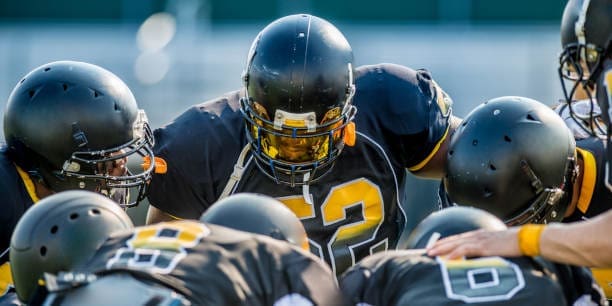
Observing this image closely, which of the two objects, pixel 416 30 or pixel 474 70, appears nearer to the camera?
pixel 474 70

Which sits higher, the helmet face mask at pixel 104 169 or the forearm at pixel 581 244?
the forearm at pixel 581 244

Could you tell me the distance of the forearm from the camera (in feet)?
9.93

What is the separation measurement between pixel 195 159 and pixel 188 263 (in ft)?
4.74

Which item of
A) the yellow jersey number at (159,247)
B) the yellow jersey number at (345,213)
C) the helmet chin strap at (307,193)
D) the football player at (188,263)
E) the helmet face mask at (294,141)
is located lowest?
the yellow jersey number at (345,213)

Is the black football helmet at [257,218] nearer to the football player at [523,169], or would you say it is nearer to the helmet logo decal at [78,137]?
the football player at [523,169]

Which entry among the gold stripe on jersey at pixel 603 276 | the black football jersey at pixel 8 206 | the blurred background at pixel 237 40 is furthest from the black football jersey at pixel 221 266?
the blurred background at pixel 237 40

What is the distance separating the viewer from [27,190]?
3.88 meters

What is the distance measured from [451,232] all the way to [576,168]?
0.95 meters

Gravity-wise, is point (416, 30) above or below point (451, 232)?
below

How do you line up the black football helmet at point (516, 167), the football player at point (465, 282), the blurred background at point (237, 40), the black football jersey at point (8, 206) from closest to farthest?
1. the football player at point (465, 282)
2. the black football jersey at point (8, 206)
3. the black football helmet at point (516, 167)
4. the blurred background at point (237, 40)

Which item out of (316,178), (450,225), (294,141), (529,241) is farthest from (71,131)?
(529,241)

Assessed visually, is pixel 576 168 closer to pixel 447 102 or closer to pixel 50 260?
pixel 447 102

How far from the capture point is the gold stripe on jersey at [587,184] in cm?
393

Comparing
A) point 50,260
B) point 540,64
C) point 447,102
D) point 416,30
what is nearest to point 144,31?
point 416,30
